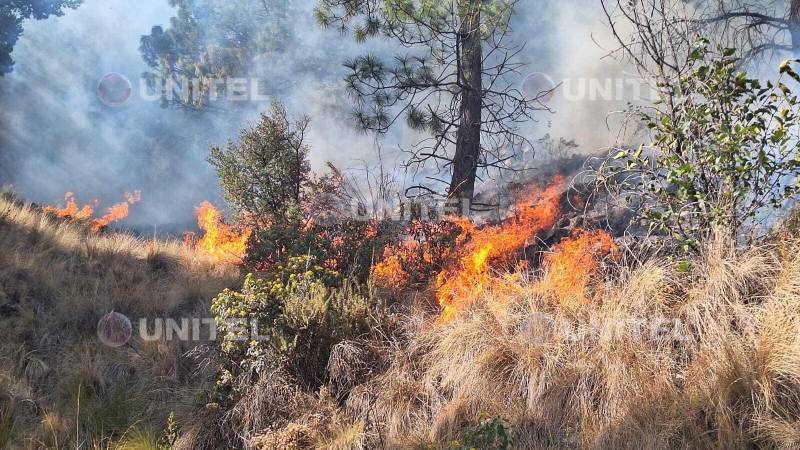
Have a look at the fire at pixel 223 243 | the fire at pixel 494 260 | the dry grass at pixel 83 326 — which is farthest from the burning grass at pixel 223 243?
the fire at pixel 494 260

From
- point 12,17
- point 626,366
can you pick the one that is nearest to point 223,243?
point 626,366

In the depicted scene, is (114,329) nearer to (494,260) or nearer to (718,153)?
(494,260)

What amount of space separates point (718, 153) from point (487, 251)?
2526 mm

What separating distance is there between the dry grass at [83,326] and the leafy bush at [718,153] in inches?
143

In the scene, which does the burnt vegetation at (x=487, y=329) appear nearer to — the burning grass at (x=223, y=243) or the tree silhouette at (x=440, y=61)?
the burning grass at (x=223, y=243)

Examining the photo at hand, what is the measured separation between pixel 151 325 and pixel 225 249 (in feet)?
6.84

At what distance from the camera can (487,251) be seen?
242 inches

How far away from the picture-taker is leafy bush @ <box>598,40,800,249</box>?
3.99 meters

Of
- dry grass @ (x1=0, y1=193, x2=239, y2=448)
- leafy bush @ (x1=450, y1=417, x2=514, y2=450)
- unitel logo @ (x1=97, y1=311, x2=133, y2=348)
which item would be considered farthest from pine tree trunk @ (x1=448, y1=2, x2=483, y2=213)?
leafy bush @ (x1=450, y1=417, x2=514, y2=450)

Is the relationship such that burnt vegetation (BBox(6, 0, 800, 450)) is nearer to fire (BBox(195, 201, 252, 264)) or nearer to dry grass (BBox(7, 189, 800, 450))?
dry grass (BBox(7, 189, 800, 450))

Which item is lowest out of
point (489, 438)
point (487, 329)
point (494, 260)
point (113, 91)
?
point (489, 438)

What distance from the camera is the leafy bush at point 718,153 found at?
3990mm

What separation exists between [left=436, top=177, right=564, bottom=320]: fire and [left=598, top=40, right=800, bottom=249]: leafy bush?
4.81 feet

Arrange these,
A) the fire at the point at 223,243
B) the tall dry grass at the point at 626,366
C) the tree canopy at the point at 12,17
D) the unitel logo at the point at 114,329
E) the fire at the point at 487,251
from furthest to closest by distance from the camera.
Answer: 1. the tree canopy at the point at 12,17
2. the fire at the point at 223,243
3. the unitel logo at the point at 114,329
4. the fire at the point at 487,251
5. the tall dry grass at the point at 626,366
